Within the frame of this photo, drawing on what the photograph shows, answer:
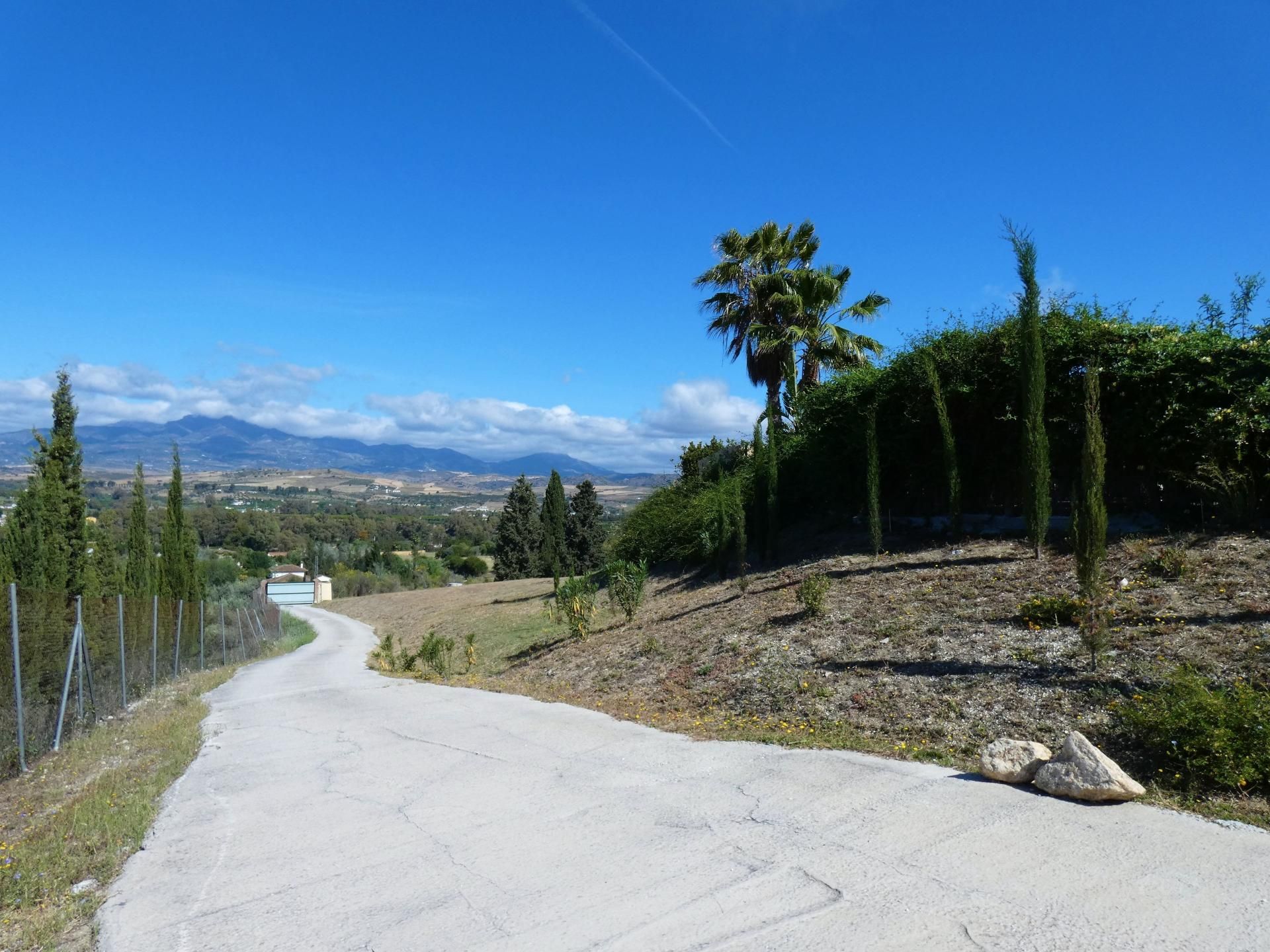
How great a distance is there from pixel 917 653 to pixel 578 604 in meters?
8.51

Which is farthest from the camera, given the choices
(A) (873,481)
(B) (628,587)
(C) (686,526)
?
(C) (686,526)

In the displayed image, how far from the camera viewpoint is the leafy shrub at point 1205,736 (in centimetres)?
525

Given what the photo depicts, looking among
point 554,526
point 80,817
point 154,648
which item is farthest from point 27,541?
point 554,526

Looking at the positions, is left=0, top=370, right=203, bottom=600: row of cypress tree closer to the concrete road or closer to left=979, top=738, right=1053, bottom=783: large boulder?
the concrete road

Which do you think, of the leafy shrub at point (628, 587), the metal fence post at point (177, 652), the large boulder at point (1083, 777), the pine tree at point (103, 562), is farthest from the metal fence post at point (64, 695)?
the pine tree at point (103, 562)

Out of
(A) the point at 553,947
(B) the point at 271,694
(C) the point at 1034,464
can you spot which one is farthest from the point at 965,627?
(B) the point at 271,694

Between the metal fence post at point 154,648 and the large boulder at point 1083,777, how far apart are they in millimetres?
15128

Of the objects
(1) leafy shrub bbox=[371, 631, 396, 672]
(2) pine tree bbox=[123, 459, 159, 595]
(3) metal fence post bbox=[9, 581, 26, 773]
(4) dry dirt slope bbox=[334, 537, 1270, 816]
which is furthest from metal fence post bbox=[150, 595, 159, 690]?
(2) pine tree bbox=[123, 459, 159, 595]

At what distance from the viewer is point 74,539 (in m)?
20.5

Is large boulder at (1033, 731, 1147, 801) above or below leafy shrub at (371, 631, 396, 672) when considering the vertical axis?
above

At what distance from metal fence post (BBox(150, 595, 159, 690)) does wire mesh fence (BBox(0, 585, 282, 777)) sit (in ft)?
0.08

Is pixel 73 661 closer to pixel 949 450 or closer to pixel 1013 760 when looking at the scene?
pixel 1013 760

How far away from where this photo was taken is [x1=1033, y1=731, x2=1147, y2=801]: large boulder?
5.23 m

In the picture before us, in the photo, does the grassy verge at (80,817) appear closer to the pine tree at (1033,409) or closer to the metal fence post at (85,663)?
the metal fence post at (85,663)
